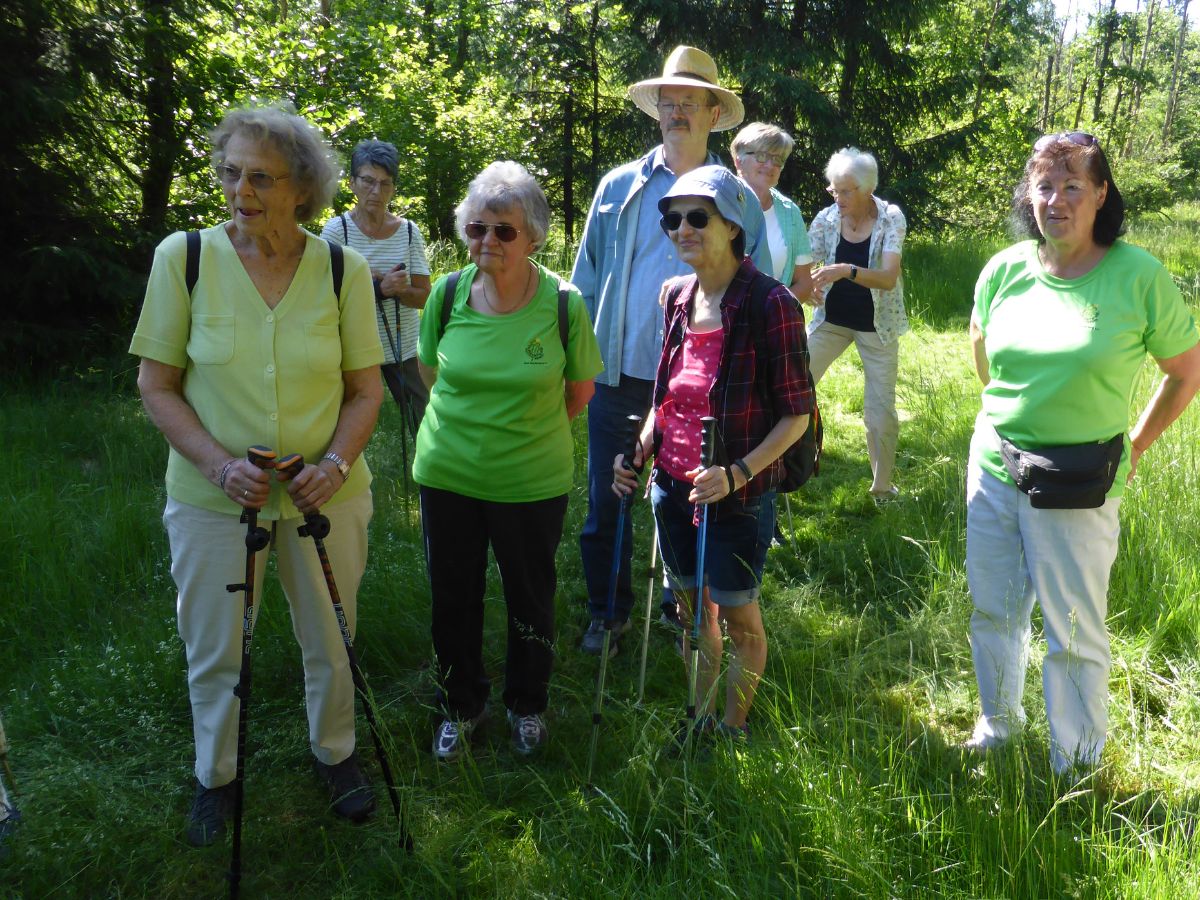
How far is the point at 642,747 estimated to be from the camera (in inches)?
111

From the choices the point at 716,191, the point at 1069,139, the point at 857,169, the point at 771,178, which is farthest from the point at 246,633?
the point at 857,169

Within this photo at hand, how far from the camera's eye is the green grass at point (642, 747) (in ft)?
7.64

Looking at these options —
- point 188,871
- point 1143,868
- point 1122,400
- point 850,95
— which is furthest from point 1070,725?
point 850,95

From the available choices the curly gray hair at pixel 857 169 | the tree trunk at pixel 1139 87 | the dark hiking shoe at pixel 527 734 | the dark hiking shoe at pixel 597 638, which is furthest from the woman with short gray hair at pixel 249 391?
the tree trunk at pixel 1139 87

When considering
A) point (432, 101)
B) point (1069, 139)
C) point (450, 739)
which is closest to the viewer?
point (1069, 139)

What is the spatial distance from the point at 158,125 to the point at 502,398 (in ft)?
22.5

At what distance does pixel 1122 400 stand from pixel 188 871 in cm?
297

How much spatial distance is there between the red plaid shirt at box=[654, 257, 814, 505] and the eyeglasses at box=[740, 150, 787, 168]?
7.02 ft

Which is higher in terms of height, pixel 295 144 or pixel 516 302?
pixel 295 144

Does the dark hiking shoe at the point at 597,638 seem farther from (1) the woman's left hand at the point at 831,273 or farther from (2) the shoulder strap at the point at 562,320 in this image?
(1) the woman's left hand at the point at 831,273

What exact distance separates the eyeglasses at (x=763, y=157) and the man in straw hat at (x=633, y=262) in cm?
87

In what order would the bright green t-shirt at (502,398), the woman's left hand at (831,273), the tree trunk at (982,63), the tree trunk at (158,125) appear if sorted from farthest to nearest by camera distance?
the tree trunk at (982,63) < the tree trunk at (158,125) < the woman's left hand at (831,273) < the bright green t-shirt at (502,398)

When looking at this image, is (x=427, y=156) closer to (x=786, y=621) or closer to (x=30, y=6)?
(x=30, y=6)

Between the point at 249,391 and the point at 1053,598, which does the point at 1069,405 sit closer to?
the point at 1053,598
